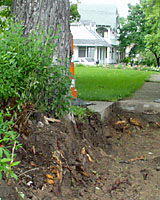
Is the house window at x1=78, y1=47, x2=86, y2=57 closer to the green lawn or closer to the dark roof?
the dark roof

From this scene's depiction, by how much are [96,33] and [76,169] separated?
41986 millimetres

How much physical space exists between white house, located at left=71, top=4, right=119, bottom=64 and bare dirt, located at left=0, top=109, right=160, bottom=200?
120 ft

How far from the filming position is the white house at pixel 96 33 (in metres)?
41.5

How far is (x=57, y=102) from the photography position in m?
3.87

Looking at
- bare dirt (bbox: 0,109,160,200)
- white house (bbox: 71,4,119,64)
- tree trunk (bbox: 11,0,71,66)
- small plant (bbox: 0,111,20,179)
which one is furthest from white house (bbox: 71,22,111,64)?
small plant (bbox: 0,111,20,179)

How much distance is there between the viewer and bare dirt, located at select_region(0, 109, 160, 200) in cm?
294

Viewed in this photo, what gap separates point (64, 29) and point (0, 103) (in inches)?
58.1

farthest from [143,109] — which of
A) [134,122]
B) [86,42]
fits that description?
[86,42]

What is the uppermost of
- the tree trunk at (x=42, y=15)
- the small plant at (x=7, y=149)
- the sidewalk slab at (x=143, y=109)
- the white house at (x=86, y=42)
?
the white house at (x=86, y=42)

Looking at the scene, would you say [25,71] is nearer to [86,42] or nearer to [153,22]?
[153,22]

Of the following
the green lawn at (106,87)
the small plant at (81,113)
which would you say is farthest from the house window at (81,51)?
the small plant at (81,113)

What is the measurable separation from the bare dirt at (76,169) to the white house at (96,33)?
36.5m

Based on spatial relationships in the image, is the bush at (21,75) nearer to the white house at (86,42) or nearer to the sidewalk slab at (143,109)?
the sidewalk slab at (143,109)

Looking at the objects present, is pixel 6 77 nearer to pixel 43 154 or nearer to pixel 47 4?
pixel 43 154
